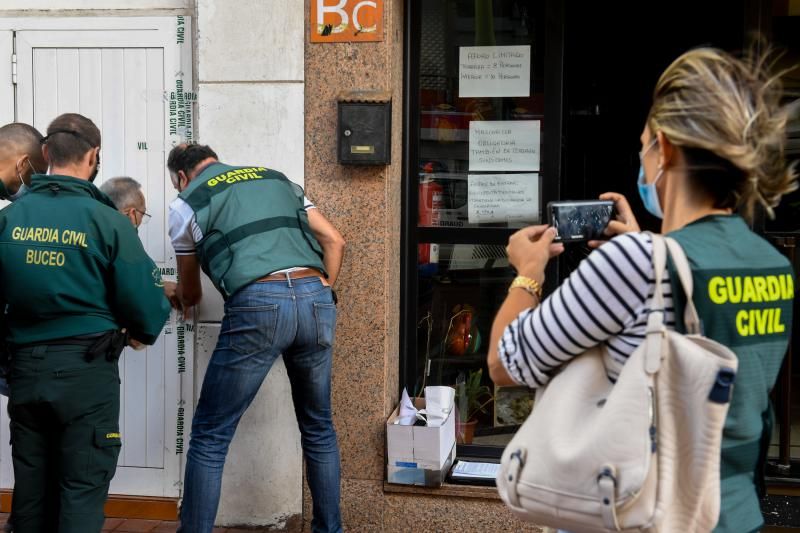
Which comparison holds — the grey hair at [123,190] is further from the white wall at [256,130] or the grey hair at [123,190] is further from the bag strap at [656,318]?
the bag strap at [656,318]

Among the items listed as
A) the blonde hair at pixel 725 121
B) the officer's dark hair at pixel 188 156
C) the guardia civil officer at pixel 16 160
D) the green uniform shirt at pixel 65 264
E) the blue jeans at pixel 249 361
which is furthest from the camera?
the officer's dark hair at pixel 188 156

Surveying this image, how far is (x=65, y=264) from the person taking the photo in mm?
3311

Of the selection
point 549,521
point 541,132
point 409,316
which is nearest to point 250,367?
point 409,316

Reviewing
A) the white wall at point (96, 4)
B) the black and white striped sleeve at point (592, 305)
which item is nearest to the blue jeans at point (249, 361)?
the white wall at point (96, 4)

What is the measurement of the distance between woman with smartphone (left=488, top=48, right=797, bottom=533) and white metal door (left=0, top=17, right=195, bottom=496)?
3141mm

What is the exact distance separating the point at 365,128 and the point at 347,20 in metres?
0.52

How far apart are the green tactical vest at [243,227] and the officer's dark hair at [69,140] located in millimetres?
466

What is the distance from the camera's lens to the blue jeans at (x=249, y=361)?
12.3 feet

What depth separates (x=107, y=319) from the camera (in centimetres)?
346

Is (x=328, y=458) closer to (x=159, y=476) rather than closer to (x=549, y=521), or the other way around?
(x=159, y=476)

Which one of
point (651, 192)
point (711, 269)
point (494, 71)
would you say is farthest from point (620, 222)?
point (494, 71)

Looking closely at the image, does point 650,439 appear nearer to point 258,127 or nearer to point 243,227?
point 243,227

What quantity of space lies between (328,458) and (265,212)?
114cm

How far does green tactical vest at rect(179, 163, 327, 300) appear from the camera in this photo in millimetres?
3771
